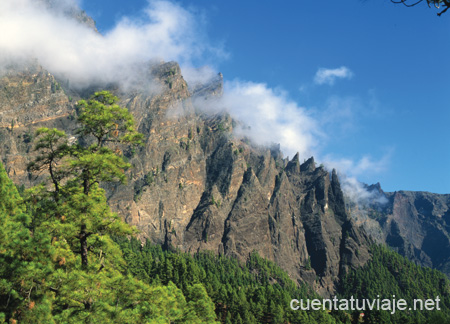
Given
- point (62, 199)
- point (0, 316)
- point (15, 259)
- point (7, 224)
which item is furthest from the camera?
point (62, 199)

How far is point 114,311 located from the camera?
1789 centimetres

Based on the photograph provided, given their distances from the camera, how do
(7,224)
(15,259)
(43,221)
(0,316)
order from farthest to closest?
(43,221) → (7,224) → (15,259) → (0,316)

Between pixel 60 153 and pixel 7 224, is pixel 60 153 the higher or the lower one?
the higher one

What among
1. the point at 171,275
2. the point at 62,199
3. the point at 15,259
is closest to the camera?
the point at 15,259

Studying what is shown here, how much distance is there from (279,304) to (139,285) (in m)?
92.3

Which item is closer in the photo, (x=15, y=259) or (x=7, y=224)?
(x=15, y=259)

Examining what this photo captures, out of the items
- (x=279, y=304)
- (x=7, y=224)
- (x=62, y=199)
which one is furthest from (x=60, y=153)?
(x=279, y=304)

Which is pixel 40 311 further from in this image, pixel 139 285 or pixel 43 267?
pixel 139 285

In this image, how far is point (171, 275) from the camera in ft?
393

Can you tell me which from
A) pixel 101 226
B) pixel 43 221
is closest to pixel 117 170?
pixel 101 226

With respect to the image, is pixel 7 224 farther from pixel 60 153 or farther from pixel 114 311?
pixel 114 311

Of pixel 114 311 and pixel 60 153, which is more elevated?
pixel 60 153

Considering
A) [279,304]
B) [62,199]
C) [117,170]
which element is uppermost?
[117,170]

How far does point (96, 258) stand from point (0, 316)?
6.26m
